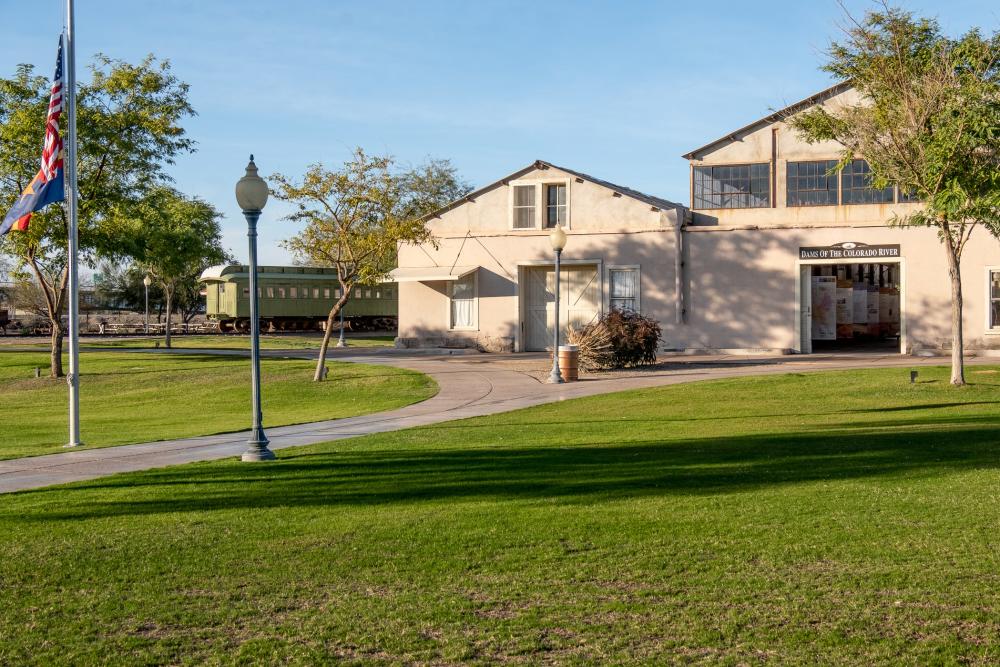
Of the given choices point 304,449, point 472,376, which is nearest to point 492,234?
point 472,376

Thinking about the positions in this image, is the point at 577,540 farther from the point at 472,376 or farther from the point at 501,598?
the point at 472,376

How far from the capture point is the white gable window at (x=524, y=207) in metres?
32.9

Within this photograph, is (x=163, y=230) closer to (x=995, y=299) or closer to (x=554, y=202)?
(x=554, y=202)

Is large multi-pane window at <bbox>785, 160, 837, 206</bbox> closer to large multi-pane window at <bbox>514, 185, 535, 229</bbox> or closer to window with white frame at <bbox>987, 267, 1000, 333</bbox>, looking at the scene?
window with white frame at <bbox>987, 267, 1000, 333</bbox>

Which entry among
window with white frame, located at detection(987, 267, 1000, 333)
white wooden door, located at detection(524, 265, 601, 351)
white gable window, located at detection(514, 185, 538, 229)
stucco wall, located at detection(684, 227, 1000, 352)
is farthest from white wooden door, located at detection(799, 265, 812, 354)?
white gable window, located at detection(514, 185, 538, 229)

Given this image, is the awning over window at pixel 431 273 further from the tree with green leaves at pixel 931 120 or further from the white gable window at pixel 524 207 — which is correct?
the tree with green leaves at pixel 931 120

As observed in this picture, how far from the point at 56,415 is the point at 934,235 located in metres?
22.4

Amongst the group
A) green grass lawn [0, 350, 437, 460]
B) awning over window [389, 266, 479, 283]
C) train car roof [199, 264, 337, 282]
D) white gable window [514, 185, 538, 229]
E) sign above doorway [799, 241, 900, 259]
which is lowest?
green grass lawn [0, 350, 437, 460]

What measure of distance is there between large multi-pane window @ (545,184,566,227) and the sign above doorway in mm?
7280

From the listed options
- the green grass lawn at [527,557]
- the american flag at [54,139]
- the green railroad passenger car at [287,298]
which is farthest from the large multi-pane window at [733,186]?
the green railroad passenger car at [287,298]

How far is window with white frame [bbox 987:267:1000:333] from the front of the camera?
28.4 metres

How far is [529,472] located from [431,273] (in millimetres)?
23107

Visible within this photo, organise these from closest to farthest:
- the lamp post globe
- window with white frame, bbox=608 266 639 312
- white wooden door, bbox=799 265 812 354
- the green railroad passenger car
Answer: the lamp post globe
white wooden door, bbox=799 265 812 354
window with white frame, bbox=608 266 639 312
the green railroad passenger car

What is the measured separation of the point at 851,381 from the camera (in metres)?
21.2
